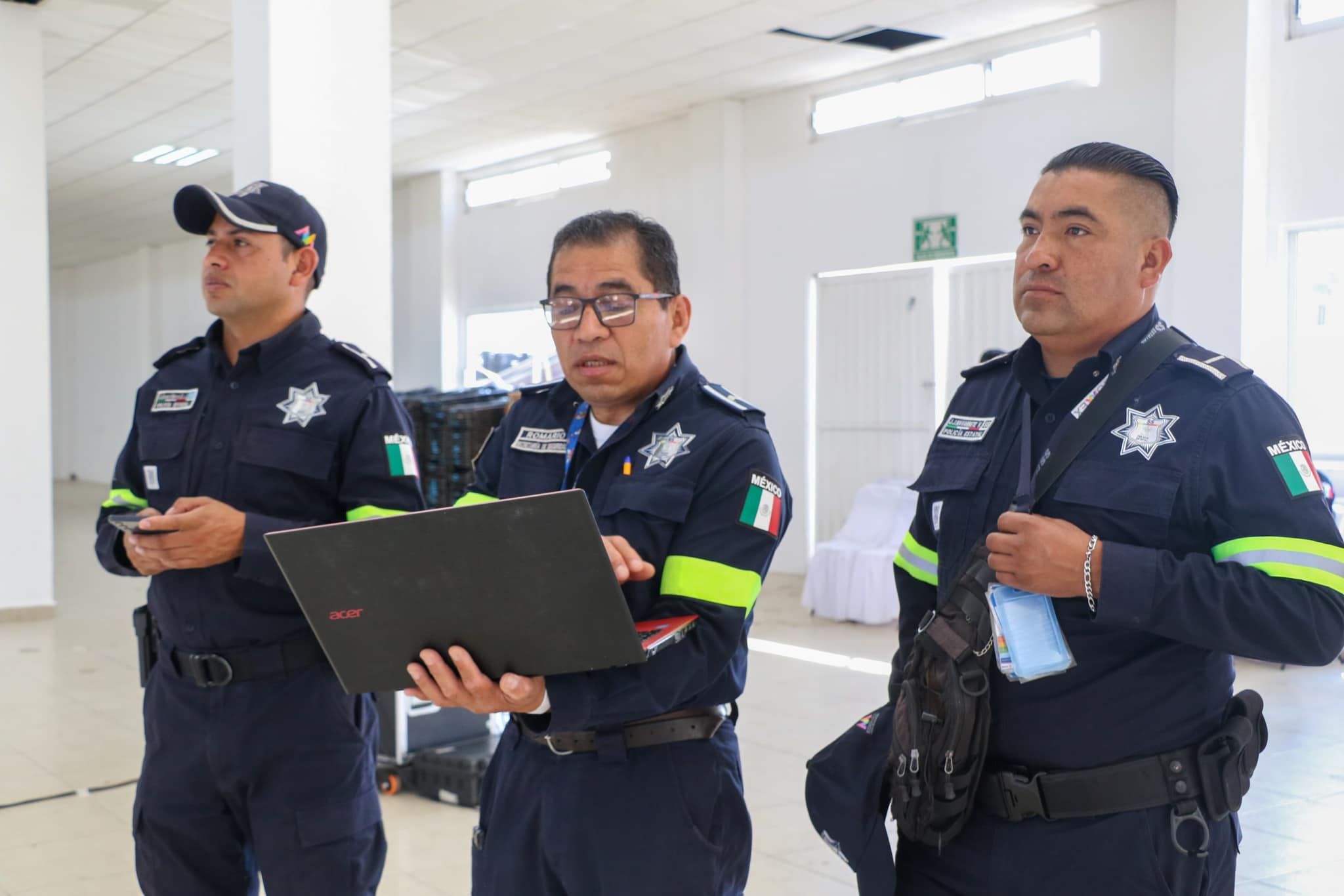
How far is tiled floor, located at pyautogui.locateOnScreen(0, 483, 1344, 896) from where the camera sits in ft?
12.2

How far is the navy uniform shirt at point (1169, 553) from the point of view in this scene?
57.4 inches

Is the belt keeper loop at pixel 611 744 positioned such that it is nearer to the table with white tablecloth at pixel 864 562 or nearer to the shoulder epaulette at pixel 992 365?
the shoulder epaulette at pixel 992 365

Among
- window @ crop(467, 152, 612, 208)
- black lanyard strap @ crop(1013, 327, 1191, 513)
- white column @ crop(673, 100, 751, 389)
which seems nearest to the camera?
black lanyard strap @ crop(1013, 327, 1191, 513)

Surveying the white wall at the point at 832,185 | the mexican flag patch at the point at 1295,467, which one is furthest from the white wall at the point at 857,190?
the mexican flag patch at the point at 1295,467

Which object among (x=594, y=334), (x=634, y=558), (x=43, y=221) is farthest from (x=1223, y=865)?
(x=43, y=221)

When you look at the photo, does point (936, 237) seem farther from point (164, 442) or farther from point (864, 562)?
point (164, 442)

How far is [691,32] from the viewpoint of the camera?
836 cm

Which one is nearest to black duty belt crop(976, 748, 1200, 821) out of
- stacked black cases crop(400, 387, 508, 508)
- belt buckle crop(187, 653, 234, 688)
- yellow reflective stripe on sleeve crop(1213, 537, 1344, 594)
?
yellow reflective stripe on sleeve crop(1213, 537, 1344, 594)

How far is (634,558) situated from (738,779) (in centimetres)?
43

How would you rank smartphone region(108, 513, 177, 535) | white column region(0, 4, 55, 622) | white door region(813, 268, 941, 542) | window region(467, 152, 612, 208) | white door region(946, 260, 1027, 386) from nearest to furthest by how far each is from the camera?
smartphone region(108, 513, 177, 535) < white column region(0, 4, 55, 622) < white door region(946, 260, 1027, 386) < white door region(813, 268, 941, 542) < window region(467, 152, 612, 208)

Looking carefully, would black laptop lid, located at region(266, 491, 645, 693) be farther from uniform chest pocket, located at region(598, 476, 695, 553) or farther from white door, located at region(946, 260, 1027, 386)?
white door, located at region(946, 260, 1027, 386)

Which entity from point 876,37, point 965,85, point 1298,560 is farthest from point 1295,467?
point 965,85

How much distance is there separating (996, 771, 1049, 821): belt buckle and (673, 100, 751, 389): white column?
29.7 ft

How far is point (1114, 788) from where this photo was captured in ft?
5.06
